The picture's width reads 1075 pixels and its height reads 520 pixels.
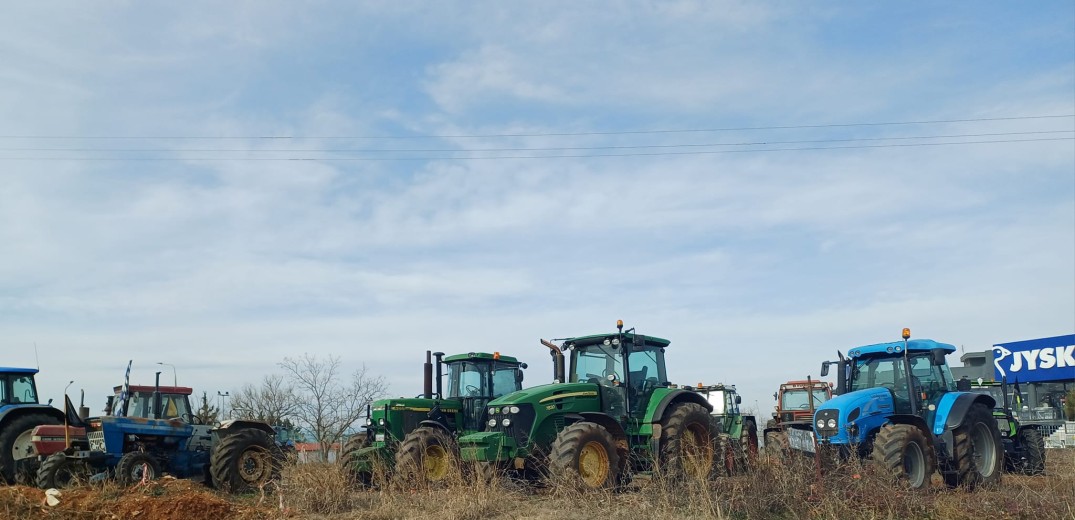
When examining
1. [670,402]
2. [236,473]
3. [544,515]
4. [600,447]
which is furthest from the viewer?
[236,473]

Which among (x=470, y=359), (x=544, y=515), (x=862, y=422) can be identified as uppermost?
(x=470, y=359)

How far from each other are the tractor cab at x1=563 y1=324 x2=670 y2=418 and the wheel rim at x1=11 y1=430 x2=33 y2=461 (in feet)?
30.5

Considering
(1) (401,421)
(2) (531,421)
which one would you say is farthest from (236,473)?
(2) (531,421)

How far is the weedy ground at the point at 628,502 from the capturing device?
1024 cm

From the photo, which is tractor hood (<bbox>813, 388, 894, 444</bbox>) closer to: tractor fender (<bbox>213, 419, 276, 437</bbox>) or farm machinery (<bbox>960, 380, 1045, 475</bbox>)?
farm machinery (<bbox>960, 380, 1045, 475</bbox>)

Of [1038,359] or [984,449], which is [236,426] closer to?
[984,449]

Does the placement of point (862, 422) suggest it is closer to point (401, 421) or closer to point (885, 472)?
point (885, 472)

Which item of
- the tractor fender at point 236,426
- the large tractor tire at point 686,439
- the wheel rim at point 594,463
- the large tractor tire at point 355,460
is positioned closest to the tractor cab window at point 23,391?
the tractor fender at point 236,426

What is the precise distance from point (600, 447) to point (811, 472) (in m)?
2.94

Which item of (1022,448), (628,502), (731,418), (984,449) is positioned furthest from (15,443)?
(1022,448)

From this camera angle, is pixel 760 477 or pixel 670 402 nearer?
pixel 760 477

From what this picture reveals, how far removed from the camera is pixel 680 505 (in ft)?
35.1

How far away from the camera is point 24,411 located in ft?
51.2

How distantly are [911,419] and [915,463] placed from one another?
69 centimetres
